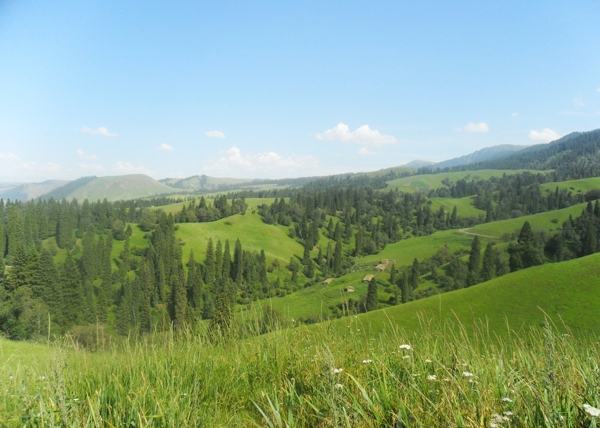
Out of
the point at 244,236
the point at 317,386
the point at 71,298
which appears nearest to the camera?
the point at 317,386

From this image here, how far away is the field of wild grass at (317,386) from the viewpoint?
299 cm

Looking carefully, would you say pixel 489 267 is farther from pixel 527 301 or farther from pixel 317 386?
pixel 317 386

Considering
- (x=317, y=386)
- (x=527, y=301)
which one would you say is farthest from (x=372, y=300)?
(x=317, y=386)

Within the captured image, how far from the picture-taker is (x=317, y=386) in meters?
4.31

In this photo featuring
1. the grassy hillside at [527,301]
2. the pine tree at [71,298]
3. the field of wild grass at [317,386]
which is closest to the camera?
the field of wild grass at [317,386]

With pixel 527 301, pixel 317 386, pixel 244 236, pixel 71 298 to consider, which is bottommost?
pixel 71 298

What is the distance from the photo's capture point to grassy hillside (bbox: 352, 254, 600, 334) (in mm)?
44906

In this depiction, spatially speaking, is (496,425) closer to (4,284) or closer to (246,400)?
(246,400)

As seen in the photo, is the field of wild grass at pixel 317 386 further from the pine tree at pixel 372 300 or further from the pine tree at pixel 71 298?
the pine tree at pixel 71 298

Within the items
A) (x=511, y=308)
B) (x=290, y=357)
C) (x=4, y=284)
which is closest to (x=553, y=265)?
(x=511, y=308)

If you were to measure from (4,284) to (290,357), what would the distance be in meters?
99.0

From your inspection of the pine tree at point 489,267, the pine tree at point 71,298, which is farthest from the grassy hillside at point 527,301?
the pine tree at point 71,298

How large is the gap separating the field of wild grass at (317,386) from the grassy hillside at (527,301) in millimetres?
39363

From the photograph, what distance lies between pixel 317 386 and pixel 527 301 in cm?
5896
